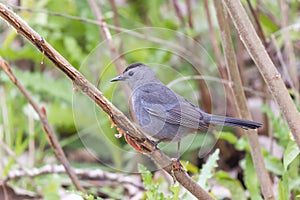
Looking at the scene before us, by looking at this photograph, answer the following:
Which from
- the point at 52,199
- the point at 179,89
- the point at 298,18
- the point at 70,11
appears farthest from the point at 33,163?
the point at 298,18

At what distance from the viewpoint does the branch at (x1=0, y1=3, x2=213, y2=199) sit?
58.0 inches

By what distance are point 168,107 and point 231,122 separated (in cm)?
21

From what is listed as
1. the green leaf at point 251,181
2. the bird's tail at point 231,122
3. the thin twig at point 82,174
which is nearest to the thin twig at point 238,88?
the bird's tail at point 231,122

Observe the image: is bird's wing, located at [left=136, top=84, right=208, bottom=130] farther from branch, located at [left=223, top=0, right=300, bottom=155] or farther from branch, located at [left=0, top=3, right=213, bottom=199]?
branch, located at [left=223, top=0, right=300, bottom=155]

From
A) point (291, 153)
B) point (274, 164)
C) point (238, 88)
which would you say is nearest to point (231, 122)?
point (238, 88)

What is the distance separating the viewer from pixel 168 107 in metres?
1.82

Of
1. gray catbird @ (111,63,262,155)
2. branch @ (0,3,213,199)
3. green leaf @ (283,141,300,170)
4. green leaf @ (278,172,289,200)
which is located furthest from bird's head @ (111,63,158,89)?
green leaf @ (278,172,289,200)

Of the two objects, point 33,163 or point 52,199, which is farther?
point 33,163

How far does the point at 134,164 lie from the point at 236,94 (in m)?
1.26

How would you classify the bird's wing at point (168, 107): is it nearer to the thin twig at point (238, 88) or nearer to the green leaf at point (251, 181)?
the thin twig at point (238, 88)

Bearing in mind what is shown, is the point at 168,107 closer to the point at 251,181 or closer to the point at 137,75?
the point at 137,75

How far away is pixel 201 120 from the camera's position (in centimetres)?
183

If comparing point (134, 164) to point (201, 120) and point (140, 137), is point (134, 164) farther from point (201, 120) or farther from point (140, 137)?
point (140, 137)

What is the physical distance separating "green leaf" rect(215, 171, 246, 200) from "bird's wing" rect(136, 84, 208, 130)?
2.52 ft
